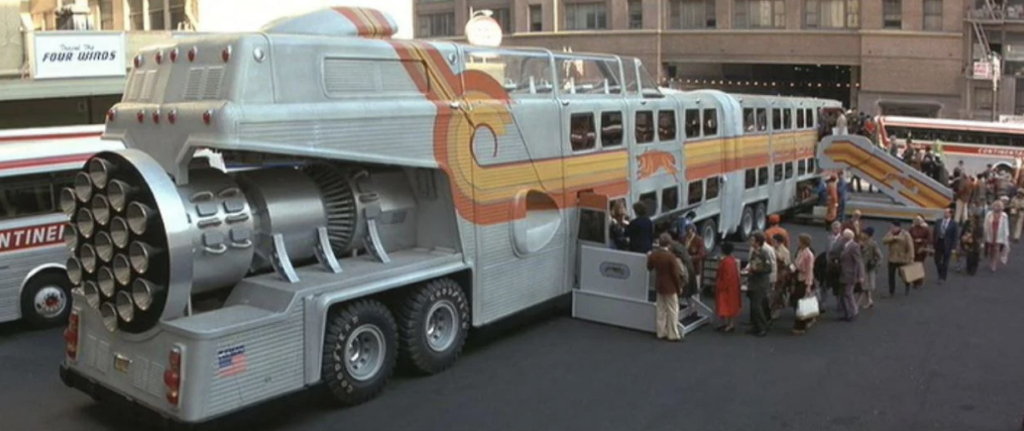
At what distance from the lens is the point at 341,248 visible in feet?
35.9

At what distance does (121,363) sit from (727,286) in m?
7.99

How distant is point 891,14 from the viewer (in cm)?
4844

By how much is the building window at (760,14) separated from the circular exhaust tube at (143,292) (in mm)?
47705

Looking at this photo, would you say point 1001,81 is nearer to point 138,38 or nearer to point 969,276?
point 969,276

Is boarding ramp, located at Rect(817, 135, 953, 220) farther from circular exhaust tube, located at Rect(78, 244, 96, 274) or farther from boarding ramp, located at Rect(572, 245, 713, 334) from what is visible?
circular exhaust tube, located at Rect(78, 244, 96, 274)

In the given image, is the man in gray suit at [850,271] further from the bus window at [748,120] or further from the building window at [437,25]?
the building window at [437,25]

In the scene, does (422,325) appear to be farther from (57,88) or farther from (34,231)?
(57,88)

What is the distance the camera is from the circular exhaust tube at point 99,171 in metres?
9.00

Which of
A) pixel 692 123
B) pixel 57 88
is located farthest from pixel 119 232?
pixel 57 88

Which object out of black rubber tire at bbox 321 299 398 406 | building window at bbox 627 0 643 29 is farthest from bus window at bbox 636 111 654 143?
building window at bbox 627 0 643 29

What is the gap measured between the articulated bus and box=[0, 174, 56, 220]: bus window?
4.65 metres

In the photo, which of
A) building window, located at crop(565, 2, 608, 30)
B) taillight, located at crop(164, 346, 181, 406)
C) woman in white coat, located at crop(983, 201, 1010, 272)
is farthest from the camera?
building window, located at crop(565, 2, 608, 30)

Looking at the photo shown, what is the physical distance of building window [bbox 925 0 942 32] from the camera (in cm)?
4712

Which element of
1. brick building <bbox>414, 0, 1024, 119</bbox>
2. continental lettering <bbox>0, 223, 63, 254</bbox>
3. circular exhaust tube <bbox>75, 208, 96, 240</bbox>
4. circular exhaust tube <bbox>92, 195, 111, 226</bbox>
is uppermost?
brick building <bbox>414, 0, 1024, 119</bbox>
